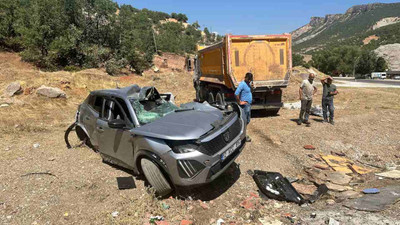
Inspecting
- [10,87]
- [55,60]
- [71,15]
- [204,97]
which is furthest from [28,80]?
[71,15]

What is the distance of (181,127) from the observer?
12.3 feet

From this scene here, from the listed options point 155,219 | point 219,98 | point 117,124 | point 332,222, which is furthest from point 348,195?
point 219,98

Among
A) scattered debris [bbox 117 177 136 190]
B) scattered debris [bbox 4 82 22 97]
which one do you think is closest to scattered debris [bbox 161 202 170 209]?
scattered debris [bbox 117 177 136 190]

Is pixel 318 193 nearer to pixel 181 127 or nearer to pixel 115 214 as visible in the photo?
pixel 181 127

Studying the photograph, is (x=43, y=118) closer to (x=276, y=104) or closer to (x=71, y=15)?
(x=276, y=104)

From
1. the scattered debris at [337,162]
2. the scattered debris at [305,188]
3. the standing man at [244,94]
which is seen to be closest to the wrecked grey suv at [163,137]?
the scattered debris at [305,188]

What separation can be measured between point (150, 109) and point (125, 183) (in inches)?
54.1

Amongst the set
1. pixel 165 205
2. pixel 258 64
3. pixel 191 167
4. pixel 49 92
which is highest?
pixel 258 64

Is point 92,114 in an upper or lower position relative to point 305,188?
upper

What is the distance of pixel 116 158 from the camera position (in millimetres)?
4566

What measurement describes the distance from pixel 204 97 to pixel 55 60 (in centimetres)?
1555

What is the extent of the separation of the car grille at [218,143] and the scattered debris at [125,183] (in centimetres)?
161

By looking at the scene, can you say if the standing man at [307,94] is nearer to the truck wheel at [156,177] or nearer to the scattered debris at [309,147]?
the scattered debris at [309,147]

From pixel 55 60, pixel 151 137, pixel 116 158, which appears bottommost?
pixel 116 158
